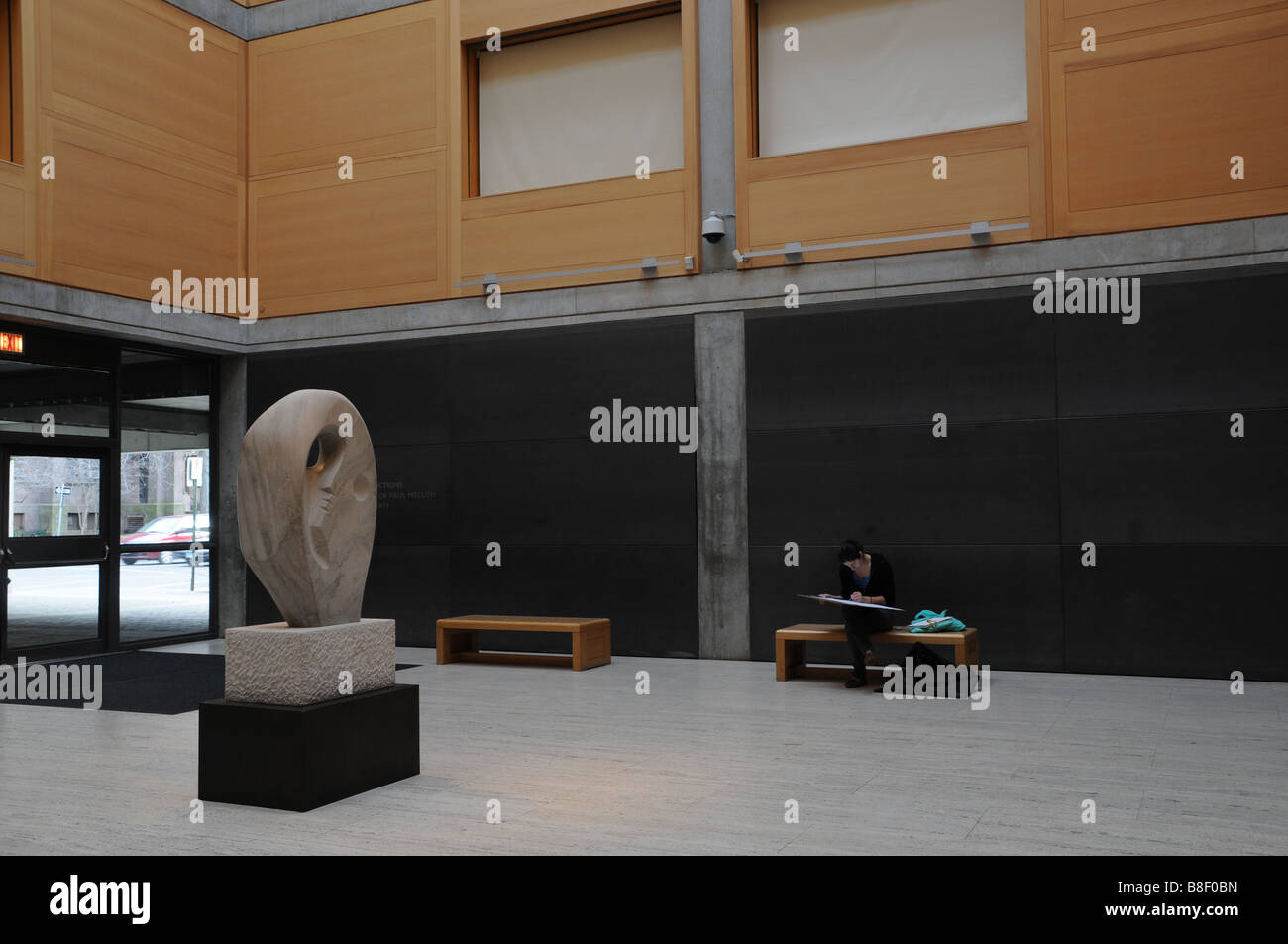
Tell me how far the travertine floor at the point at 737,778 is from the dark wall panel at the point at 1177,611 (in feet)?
1.28

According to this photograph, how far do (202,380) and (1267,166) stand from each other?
11605 millimetres

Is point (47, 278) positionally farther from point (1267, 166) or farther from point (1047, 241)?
point (1267, 166)

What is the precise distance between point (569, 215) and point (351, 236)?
2.85 m

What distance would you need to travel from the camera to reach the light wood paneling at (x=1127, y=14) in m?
9.59

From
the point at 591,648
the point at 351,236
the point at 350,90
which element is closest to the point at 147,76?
the point at 350,90

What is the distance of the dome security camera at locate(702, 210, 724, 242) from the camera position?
11.3m

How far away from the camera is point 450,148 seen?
41.7 feet

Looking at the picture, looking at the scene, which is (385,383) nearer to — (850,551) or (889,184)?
(889,184)

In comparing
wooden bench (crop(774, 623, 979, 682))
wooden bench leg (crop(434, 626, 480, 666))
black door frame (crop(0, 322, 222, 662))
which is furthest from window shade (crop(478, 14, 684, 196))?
wooden bench (crop(774, 623, 979, 682))
